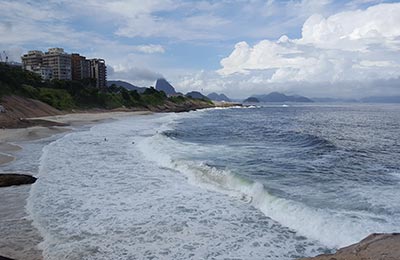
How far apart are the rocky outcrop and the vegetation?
51.5 metres

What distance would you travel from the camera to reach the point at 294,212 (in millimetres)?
9766

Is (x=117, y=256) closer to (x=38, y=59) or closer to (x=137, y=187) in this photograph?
(x=137, y=187)

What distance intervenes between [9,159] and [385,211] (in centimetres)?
1744

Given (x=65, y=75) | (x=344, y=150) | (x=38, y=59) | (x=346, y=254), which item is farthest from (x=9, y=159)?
(x=38, y=59)

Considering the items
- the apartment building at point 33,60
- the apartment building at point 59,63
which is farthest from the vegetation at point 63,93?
the apartment building at point 33,60

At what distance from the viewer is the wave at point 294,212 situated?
8419 mm

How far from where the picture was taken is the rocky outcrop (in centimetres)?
526

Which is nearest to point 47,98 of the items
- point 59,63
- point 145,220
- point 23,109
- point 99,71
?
point 23,109

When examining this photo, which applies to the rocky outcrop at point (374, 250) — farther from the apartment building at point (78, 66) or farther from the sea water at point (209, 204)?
Result: the apartment building at point (78, 66)

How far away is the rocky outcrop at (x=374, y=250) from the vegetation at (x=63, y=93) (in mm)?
51500

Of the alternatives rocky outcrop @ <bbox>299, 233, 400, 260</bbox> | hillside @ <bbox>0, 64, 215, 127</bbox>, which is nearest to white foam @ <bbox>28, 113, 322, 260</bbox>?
rocky outcrop @ <bbox>299, 233, 400, 260</bbox>

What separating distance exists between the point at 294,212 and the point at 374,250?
428 centimetres

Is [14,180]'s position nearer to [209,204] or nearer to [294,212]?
[209,204]

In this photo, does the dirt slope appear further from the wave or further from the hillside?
the wave
